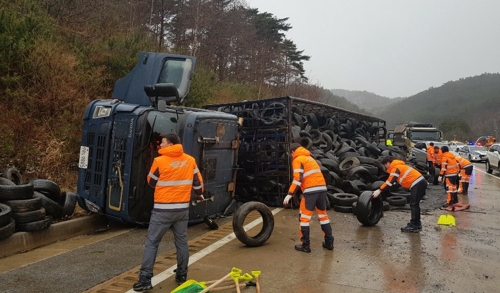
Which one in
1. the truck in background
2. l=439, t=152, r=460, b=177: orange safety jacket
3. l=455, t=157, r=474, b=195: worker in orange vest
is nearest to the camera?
l=439, t=152, r=460, b=177: orange safety jacket

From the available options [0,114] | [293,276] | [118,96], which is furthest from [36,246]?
[0,114]

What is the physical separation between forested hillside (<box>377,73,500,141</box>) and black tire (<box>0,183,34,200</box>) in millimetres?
81813

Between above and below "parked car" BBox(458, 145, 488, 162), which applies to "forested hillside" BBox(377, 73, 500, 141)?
above

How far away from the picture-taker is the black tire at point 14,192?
5.30 meters

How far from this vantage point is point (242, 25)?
2980 centimetres

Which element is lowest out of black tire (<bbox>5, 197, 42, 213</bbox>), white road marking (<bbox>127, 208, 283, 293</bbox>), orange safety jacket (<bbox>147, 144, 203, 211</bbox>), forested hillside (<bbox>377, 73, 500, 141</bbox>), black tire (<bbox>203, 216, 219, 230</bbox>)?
white road marking (<bbox>127, 208, 283, 293</bbox>)

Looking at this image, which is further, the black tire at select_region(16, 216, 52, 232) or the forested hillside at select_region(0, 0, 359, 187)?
the forested hillside at select_region(0, 0, 359, 187)

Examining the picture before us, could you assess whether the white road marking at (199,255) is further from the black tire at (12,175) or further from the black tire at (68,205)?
the black tire at (12,175)

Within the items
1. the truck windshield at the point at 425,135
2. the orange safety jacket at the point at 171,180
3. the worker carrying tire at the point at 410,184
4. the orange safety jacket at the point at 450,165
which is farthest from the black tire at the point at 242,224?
the truck windshield at the point at 425,135

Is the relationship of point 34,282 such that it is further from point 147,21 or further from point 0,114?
point 147,21

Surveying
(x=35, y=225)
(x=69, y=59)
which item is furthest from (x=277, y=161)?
(x=69, y=59)

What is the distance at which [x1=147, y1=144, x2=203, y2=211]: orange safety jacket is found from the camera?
4113mm

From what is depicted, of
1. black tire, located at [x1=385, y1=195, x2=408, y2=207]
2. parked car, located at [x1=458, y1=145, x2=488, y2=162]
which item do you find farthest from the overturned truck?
parked car, located at [x1=458, y1=145, x2=488, y2=162]

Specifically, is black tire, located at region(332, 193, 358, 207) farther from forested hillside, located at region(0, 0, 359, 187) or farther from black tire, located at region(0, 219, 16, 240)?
black tire, located at region(0, 219, 16, 240)
